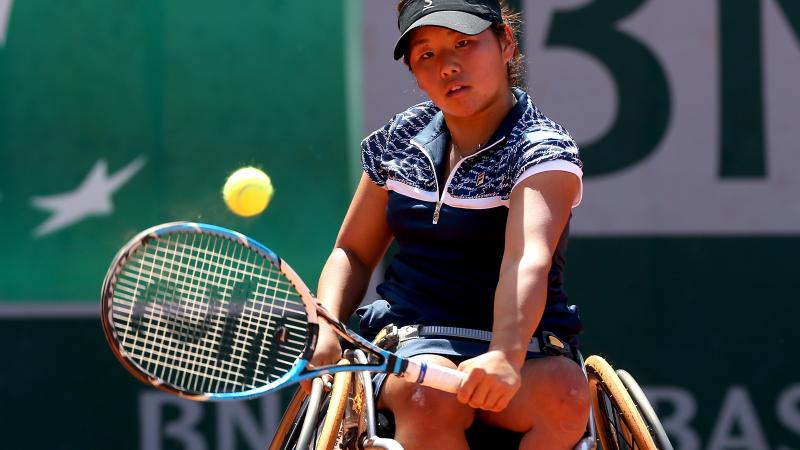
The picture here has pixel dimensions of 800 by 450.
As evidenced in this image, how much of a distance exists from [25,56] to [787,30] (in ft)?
8.53

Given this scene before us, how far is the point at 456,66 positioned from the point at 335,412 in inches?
27.9

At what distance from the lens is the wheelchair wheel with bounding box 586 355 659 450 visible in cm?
276

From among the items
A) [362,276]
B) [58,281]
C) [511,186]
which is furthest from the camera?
[58,281]

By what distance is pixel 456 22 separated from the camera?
2.67 meters

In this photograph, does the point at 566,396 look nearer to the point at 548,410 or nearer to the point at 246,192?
the point at 548,410

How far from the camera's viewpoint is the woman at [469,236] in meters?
2.53

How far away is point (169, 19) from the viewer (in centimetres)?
468

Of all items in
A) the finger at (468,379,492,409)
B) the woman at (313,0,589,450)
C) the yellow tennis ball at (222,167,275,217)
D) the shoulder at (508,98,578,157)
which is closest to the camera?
the finger at (468,379,492,409)

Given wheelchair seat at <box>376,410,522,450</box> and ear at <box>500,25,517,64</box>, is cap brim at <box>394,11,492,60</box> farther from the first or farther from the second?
wheelchair seat at <box>376,410,522,450</box>

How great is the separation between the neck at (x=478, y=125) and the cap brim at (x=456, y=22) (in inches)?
7.2

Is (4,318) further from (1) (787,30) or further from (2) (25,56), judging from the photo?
(1) (787,30)

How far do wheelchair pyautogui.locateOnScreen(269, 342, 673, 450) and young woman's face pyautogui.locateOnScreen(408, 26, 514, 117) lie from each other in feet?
1.75

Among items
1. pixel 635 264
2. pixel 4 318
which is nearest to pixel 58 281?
pixel 4 318

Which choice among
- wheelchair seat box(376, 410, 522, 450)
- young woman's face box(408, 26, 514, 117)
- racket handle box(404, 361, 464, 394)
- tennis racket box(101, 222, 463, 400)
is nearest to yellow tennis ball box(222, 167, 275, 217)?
tennis racket box(101, 222, 463, 400)
